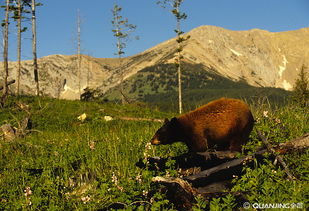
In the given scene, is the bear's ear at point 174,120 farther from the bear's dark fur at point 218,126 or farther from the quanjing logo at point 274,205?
the quanjing logo at point 274,205

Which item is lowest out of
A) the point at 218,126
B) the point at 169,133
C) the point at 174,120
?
the point at 169,133

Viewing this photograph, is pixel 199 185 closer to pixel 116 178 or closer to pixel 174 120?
pixel 116 178

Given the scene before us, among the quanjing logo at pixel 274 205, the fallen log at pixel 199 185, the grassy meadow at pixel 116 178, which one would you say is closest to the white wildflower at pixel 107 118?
the grassy meadow at pixel 116 178

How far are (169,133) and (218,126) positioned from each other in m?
1.17

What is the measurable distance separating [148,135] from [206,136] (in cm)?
355

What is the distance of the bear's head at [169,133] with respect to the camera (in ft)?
20.6

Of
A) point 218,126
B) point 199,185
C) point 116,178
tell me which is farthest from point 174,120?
point 199,185

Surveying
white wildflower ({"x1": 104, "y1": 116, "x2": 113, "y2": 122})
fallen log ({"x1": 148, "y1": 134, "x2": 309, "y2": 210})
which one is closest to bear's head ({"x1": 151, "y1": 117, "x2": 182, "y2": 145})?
fallen log ({"x1": 148, "y1": 134, "x2": 309, "y2": 210})

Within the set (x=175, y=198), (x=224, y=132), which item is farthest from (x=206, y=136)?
(x=175, y=198)

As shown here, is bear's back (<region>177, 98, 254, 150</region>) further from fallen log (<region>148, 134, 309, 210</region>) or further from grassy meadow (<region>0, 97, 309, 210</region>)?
fallen log (<region>148, 134, 309, 210</region>)

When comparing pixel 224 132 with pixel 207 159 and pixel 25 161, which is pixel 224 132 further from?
pixel 25 161

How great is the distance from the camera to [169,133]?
6.38 m

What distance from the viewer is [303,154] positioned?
4.80m

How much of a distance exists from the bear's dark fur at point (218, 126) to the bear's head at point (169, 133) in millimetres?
26
